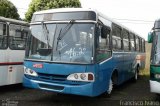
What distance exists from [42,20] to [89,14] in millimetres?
→ 1529

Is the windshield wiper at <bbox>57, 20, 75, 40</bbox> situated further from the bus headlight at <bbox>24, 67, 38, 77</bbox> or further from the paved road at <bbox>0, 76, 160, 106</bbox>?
the paved road at <bbox>0, 76, 160, 106</bbox>

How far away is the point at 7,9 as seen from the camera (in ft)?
99.9

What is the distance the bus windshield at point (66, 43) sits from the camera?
29.4 feet

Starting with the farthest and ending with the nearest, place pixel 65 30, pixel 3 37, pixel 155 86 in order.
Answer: pixel 3 37 → pixel 155 86 → pixel 65 30

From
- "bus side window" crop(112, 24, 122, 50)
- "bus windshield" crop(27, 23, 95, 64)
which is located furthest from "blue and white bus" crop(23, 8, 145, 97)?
"bus side window" crop(112, 24, 122, 50)

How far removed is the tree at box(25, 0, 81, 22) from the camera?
27244 millimetres

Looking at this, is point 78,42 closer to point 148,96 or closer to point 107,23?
point 107,23

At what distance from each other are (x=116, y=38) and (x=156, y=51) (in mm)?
1781

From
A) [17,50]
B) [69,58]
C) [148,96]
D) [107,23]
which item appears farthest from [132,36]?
[69,58]

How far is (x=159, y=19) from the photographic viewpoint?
10789 millimetres

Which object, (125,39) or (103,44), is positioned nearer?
(103,44)

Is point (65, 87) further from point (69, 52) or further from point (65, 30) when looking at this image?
point (65, 30)

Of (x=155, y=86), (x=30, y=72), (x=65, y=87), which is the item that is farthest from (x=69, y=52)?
(x=155, y=86)

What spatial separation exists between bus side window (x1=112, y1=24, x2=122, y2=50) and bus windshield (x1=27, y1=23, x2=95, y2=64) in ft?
7.41
